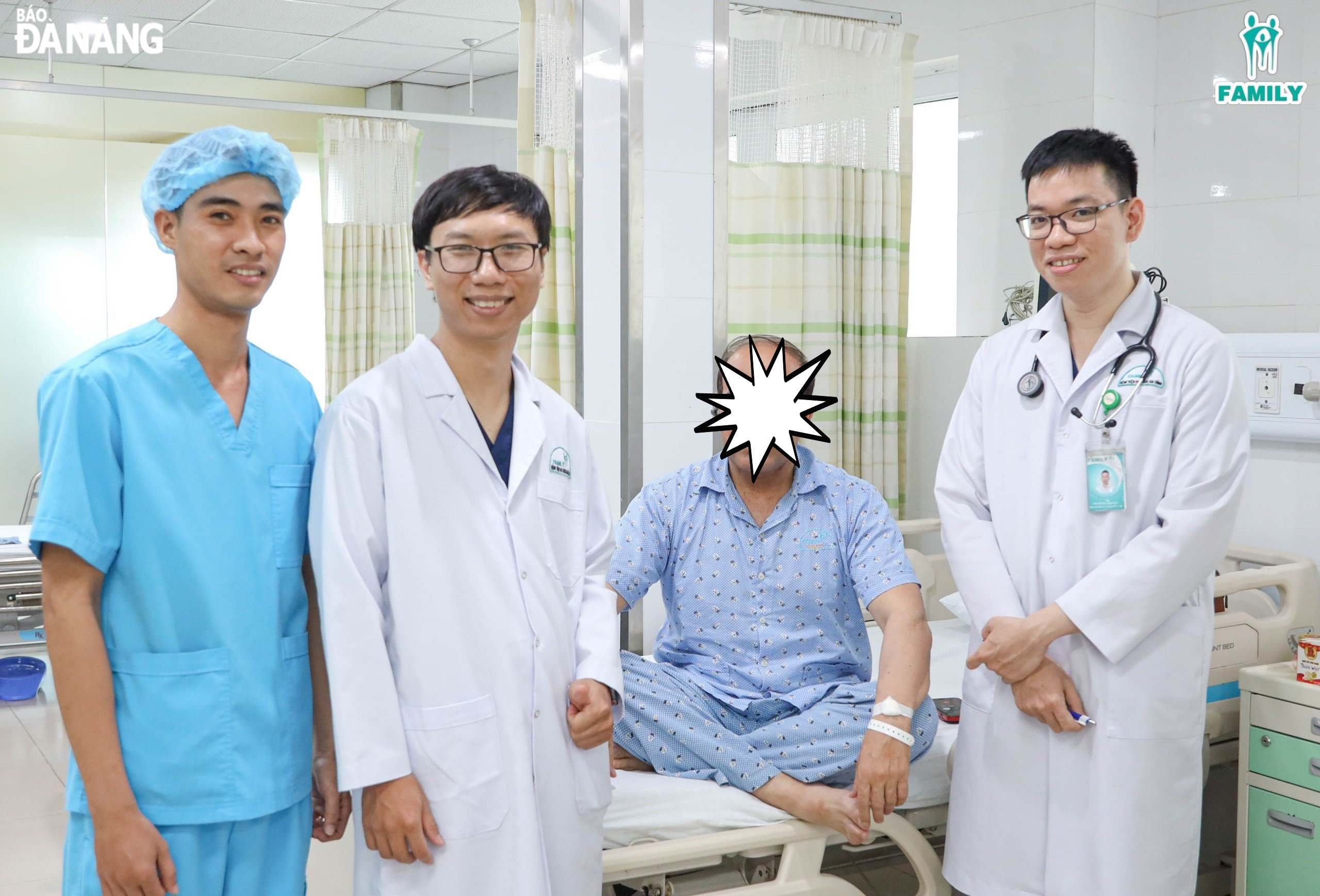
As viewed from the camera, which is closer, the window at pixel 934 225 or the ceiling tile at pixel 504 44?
the window at pixel 934 225

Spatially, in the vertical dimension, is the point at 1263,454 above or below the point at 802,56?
below

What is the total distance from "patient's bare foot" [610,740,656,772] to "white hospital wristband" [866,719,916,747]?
1.74ft

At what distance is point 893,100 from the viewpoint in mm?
3969

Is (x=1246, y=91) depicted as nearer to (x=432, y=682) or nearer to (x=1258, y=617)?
(x=1258, y=617)

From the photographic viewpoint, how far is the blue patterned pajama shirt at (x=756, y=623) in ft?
7.52

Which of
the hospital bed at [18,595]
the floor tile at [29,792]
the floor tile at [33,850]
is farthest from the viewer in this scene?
the hospital bed at [18,595]

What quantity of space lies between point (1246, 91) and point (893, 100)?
1.12 metres

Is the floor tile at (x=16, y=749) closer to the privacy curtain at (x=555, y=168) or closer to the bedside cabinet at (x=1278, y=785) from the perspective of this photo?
the privacy curtain at (x=555, y=168)

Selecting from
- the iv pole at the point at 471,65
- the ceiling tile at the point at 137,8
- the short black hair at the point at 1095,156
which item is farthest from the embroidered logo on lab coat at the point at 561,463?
the iv pole at the point at 471,65

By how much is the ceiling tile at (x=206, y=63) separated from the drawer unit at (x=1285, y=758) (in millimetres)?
6282

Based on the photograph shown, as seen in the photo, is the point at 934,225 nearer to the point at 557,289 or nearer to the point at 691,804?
the point at 557,289

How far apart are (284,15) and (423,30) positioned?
0.72 metres

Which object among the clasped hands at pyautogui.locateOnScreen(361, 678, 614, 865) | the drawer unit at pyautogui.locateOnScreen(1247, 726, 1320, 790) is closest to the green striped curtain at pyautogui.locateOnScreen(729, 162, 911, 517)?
the drawer unit at pyautogui.locateOnScreen(1247, 726, 1320, 790)

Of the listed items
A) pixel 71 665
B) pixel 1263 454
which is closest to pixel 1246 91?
pixel 1263 454
